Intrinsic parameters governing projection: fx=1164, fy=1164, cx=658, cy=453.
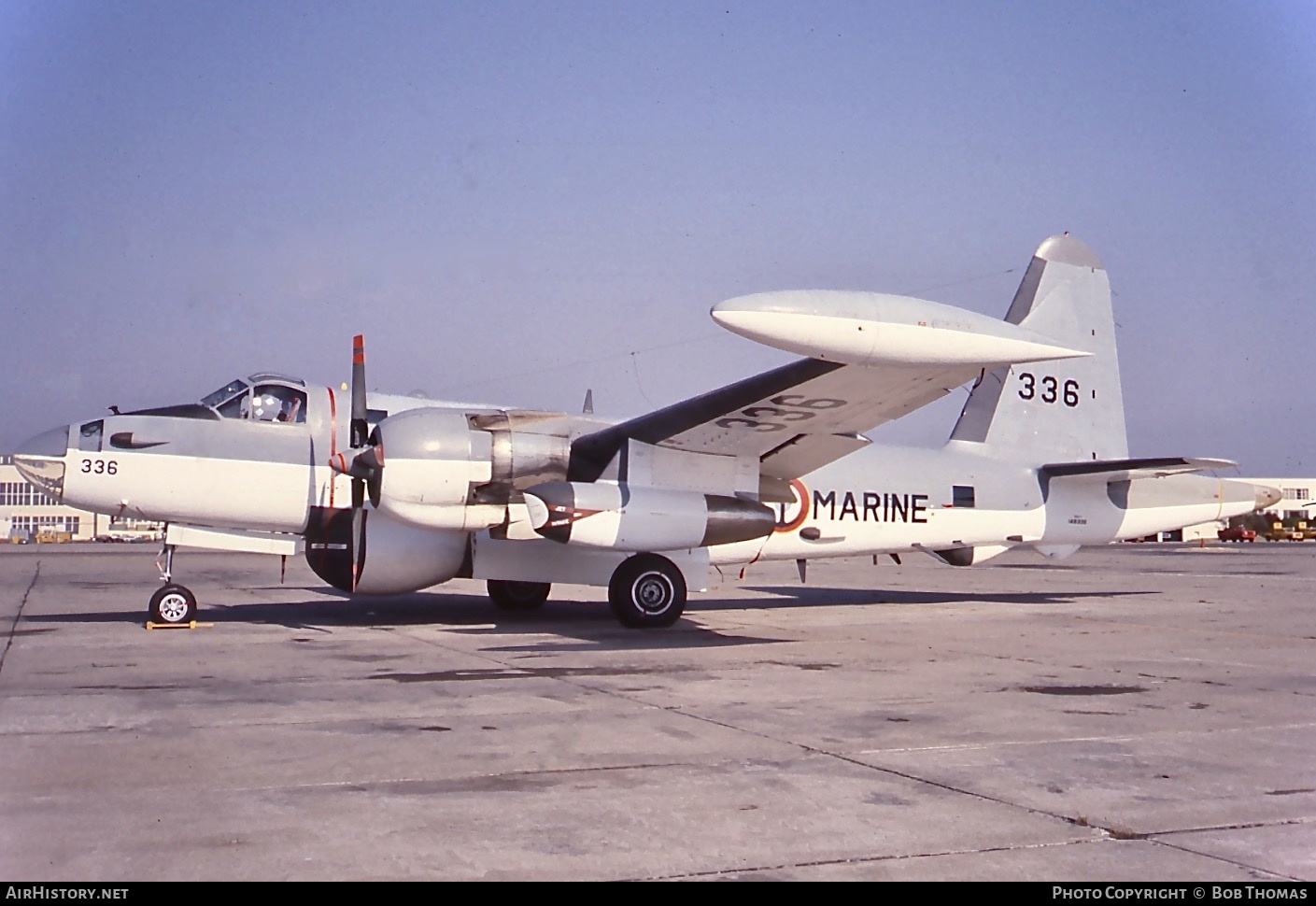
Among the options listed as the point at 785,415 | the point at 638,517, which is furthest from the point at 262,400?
the point at 785,415

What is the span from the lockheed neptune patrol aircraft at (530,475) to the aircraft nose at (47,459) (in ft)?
0.08

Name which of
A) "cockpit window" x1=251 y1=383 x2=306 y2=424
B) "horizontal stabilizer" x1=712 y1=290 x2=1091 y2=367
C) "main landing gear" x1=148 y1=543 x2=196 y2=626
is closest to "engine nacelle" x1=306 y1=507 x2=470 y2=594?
"cockpit window" x1=251 y1=383 x2=306 y2=424

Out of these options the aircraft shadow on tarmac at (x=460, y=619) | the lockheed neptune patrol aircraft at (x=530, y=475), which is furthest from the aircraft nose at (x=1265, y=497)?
the aircraft shadow on tarmac at (x=460, y=619)

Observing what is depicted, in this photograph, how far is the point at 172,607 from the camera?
1430cm

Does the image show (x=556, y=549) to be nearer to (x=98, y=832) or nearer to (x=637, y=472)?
(x=637, y=472)

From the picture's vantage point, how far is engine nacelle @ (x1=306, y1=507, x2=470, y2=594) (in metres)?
14.7

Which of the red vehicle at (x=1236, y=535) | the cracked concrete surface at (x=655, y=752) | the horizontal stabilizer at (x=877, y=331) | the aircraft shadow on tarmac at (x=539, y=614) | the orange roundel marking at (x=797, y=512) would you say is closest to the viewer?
the cracked concrete surface at (x=655, y=752)

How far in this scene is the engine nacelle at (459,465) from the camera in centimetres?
1338

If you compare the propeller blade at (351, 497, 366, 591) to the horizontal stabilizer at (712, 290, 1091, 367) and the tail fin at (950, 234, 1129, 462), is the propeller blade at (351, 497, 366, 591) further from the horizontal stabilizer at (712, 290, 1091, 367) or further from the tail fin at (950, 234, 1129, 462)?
the tail fin at (950, 234, 1129, 462)

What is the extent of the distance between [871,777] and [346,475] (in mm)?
9833

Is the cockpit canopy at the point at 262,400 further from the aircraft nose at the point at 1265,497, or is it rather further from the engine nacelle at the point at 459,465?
the aircraft nose at the point at 1265,497

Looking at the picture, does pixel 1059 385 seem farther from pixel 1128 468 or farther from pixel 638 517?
pixel 638 517

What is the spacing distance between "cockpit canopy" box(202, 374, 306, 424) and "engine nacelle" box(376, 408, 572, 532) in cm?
159

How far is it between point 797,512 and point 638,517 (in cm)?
376
